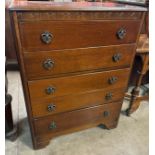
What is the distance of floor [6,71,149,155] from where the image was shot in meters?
1.40

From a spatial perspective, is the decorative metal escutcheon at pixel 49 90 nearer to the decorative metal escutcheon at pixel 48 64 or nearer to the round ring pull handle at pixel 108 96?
the decorative metal escutcheon at pixel 48 64

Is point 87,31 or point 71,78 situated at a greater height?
point 87,31

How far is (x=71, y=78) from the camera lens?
1.14 meters

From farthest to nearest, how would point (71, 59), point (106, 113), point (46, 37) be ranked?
point (106, 113) < point (71, 59) < point (46, 37)

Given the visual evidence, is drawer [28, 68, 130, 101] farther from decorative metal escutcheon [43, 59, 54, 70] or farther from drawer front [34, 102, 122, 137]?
drawer front [34, 102, 122, 137]

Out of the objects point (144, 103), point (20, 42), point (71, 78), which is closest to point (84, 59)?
point (71, 78)

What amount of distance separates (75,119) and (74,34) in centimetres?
70

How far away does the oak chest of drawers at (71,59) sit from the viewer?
0.91 m

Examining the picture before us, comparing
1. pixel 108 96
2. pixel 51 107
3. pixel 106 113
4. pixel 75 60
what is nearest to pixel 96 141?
pixel 106 113

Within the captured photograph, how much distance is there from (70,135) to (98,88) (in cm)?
57

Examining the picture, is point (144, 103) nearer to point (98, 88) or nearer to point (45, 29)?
point (98, 88)

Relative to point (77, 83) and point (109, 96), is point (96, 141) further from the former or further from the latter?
point (77, 83)

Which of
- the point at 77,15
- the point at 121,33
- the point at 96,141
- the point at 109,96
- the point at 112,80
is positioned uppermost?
the point at 77,15

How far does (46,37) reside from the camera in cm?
92
